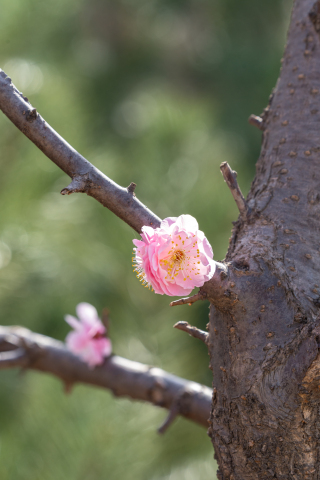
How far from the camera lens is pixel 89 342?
566 millimetres

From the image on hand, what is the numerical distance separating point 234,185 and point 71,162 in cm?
10


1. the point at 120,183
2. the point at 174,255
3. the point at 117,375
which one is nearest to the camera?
the point at 174,255

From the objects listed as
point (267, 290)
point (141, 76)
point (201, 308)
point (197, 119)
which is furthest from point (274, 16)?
point (267, 290)

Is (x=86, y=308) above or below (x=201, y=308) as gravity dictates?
below

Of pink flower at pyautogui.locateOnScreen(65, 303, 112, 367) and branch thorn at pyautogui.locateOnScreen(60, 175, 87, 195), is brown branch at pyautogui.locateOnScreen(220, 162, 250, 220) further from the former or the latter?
pink flower at pyautogui.locateOnScreen(65, 303, 112, 367)

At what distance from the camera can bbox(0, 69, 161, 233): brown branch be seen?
234 mm

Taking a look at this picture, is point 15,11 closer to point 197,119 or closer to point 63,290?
point 197,119

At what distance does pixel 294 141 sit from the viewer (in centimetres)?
34

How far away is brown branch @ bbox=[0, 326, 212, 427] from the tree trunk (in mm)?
219

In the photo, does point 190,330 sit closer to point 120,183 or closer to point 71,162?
point 71,162

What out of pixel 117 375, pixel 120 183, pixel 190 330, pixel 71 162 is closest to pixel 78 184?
pixel 71 162

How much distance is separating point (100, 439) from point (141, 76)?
1666 mm

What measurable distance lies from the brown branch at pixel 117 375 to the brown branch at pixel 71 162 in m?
0.31

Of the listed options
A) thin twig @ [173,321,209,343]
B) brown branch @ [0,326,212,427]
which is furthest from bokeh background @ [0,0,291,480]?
thin twig @ [173,321,209,343]
